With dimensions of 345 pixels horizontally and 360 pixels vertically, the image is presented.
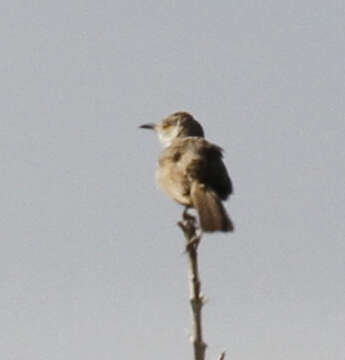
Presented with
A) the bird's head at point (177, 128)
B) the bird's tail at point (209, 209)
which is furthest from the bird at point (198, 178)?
the bird's head at point (177, 128)

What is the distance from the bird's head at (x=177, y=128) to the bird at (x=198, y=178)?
1.33 metres

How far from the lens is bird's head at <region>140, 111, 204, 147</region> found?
11562mm

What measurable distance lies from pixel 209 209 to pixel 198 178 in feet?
3.49

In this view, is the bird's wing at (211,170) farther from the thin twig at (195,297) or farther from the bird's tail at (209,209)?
the thin twig at (195,297)

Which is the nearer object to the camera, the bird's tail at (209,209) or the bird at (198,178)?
the bird's tail at (209,209)

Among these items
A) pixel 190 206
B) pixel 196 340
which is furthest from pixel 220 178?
pixel 196 340

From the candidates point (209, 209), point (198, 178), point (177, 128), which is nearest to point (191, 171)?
point (198, 178)

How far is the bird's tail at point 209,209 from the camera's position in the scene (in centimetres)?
708

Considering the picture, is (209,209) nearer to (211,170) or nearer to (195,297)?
(211,170)

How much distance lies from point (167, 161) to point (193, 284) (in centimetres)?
487

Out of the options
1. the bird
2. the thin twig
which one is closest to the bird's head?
the bird

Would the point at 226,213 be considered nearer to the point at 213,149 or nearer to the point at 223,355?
the point at 213,149

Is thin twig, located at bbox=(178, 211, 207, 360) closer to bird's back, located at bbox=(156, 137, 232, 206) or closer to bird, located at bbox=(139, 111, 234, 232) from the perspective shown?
bird, located at bbox=(139, 111, 234, 232)

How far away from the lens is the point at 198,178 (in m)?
8.64
